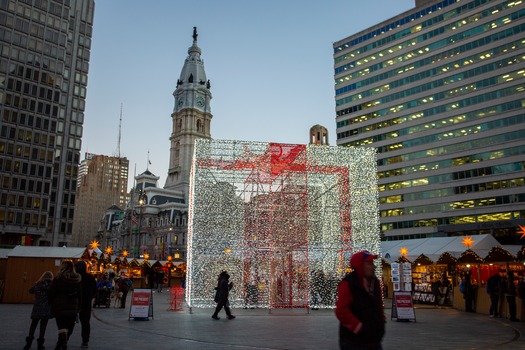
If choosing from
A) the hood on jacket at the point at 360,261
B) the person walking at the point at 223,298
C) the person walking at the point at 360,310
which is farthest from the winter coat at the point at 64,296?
the person walking at the point at 223,298

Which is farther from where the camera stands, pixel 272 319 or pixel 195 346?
pixel 272 319

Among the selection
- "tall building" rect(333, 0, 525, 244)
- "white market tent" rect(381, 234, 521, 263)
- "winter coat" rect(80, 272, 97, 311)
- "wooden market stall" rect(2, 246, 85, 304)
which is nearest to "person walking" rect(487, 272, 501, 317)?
"white market tent" rect(381, 234, 521, 263)

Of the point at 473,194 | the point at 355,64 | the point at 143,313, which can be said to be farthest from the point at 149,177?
the point at 143,313

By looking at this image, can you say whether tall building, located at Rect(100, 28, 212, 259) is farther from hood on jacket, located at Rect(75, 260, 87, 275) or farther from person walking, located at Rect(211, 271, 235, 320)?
hood on jacket, located at Rect(75, 260, 87, 275)

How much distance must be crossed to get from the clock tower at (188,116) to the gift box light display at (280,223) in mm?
103239

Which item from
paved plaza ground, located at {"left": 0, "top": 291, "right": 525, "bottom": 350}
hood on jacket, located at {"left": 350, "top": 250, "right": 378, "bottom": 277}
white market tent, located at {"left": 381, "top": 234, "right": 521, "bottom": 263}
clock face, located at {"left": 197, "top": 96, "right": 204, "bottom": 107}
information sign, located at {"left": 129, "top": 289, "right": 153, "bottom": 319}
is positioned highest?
clock face, located at {"left": 197, "top": 96, "right": 204, "bottom": 107}

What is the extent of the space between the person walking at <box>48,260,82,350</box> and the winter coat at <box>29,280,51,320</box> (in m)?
0.79

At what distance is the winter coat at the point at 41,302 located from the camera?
10134mm

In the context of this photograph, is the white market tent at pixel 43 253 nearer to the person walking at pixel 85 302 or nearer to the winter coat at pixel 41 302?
the person walking at pixel 85 302

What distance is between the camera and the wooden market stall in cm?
2561

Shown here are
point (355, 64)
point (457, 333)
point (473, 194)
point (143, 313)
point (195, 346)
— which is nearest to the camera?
point (195, 346)

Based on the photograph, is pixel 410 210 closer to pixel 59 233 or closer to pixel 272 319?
pixel 59 233

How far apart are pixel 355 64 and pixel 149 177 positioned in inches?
2544

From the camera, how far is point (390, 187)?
79.0 meters
